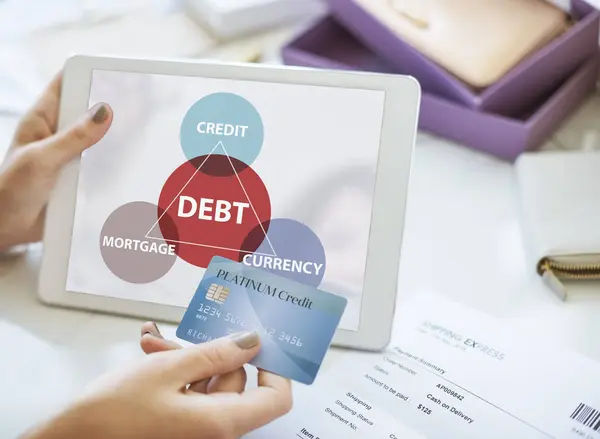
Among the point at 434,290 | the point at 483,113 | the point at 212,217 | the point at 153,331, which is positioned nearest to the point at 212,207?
the point at 212,217

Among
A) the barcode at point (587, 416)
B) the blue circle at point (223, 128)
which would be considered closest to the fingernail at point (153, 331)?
the blue circle at point (223, 128)

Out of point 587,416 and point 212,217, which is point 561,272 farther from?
point 212,217

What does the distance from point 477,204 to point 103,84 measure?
403mm

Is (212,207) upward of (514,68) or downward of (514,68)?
downward

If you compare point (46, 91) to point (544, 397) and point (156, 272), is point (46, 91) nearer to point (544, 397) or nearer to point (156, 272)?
point (156, 272)

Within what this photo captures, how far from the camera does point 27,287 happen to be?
68 cm

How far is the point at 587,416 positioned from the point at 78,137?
0.49m

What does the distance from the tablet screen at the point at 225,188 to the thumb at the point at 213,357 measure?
3.9 inches

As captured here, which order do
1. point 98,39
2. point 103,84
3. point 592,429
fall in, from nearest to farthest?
point 592,429 < point 103,84 < point 98,39

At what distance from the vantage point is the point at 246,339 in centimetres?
53

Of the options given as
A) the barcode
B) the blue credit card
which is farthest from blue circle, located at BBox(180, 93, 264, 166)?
the barcode

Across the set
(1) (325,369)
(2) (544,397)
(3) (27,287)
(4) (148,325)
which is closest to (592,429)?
(2) (544,397)

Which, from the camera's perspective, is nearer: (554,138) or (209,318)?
(209,318)

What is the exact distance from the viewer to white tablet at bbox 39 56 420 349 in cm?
62
